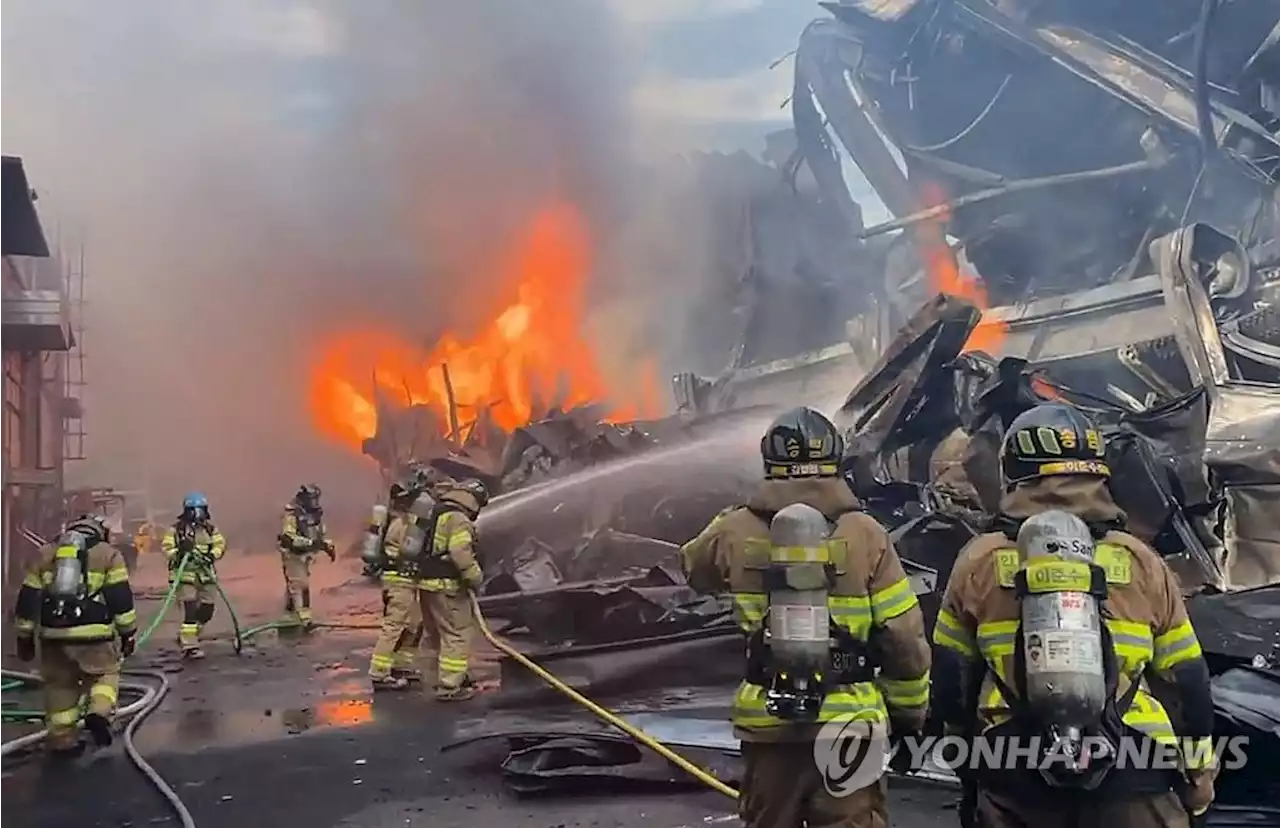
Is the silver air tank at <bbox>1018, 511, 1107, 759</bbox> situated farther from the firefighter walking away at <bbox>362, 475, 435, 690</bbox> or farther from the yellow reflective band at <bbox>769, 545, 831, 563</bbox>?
the firefighter walking away at <bbox>362, 475, 435, 690</bbox>

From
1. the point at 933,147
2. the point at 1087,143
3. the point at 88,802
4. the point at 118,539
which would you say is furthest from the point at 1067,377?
the point at 118,539

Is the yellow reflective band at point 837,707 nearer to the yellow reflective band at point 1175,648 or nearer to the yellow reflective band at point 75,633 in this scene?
the yellow reflective band at point 1175,648

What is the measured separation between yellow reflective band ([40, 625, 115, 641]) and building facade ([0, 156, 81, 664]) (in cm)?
324

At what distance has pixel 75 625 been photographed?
210 inches

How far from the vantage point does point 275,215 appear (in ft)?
39.7

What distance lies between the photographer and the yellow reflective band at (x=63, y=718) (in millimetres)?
5446

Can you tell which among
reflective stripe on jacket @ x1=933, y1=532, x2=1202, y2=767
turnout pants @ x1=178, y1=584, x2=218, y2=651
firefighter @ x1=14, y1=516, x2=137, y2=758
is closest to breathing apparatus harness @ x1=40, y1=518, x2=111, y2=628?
firefighter @ x1=14, y1=516, x2=137, y2=758

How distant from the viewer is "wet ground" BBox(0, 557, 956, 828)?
14.2ft

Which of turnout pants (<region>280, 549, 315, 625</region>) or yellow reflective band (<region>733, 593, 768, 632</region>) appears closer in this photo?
yellow reflective band (<region>733, 593, 768, 632</region>)

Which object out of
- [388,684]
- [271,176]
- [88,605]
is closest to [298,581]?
[388,684]

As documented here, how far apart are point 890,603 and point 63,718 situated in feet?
15.3

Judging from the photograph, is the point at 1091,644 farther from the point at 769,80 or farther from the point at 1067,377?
the point at 769,80

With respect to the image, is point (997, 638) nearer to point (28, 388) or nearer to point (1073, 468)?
point (1073, 468)

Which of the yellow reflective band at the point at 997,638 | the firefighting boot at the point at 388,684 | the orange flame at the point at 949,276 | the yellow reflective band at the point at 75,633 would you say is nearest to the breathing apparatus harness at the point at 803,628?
the yellow reflective band at the point at 997,638
